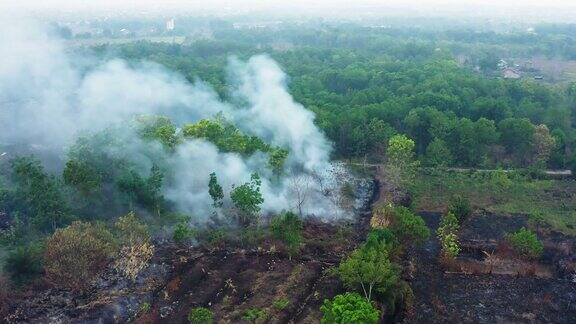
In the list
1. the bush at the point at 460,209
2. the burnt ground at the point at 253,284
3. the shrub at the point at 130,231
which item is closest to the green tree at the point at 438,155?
the bush at the point at 460,209

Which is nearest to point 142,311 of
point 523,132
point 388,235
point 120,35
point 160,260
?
point 160,260

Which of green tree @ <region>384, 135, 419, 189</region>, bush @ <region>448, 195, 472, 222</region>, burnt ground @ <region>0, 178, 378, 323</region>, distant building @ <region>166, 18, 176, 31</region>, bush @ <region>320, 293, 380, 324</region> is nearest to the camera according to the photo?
bush @ <region>320, 293, 380, 324</region>

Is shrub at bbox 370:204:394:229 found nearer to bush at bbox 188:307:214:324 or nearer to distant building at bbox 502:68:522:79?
bush at bbox 188:307:214:324

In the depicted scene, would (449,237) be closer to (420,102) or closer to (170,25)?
(420,102)

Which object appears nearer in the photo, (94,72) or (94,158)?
(94,158)

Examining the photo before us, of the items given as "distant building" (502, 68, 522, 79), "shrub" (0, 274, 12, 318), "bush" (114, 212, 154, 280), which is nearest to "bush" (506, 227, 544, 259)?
"bush" (114, 212, 154, 280)

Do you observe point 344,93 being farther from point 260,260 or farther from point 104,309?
point 104,309
